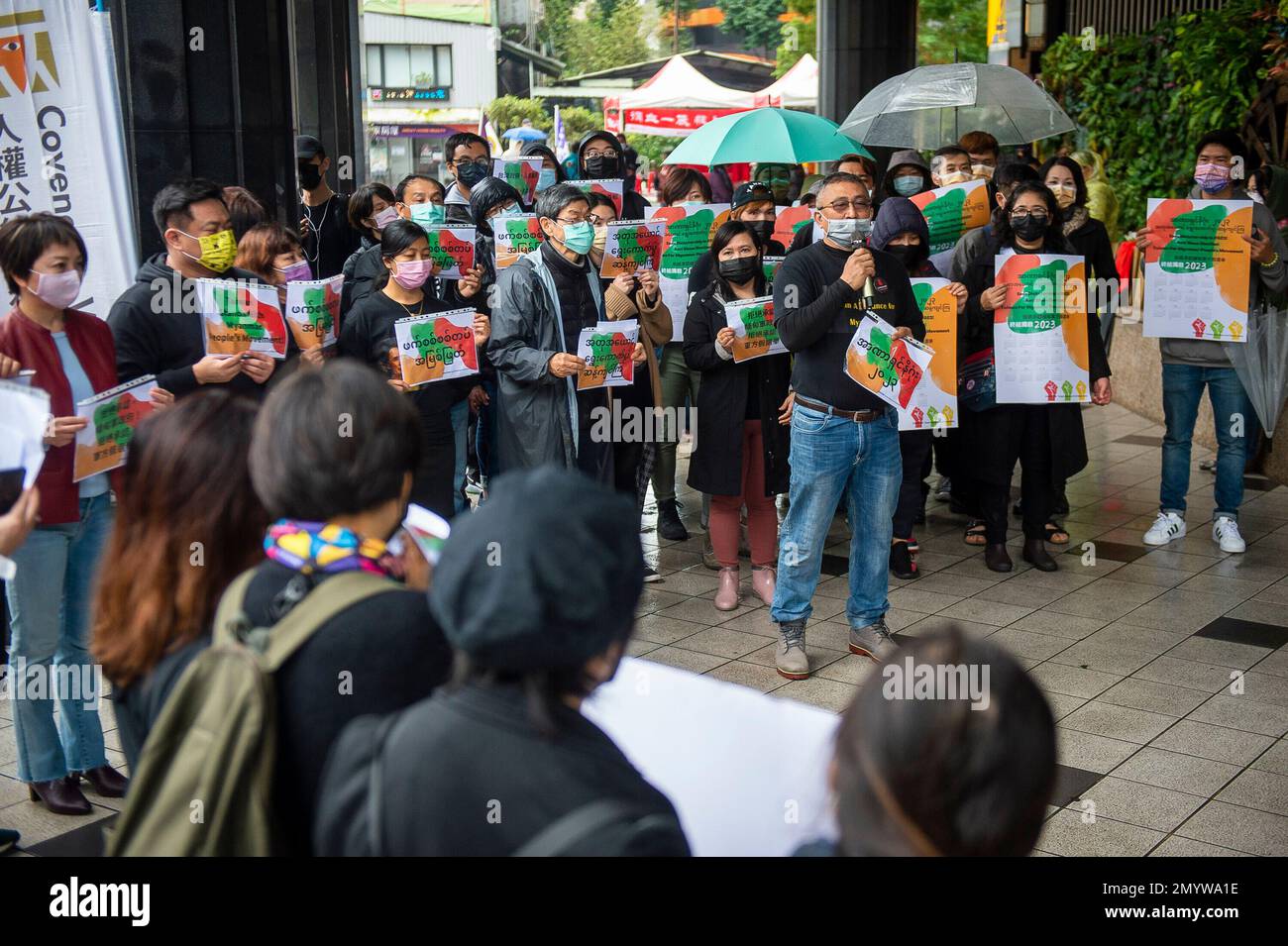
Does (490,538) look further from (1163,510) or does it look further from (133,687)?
(1163,510)

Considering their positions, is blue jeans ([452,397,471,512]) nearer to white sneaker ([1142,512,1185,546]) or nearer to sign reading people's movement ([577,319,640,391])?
sign reading people's movement ([577,319,640,391])

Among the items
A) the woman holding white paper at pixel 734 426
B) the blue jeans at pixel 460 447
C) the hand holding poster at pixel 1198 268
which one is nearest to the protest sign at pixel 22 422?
the blue jeans at pixel 460 447

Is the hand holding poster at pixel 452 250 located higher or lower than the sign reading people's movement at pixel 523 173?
lower

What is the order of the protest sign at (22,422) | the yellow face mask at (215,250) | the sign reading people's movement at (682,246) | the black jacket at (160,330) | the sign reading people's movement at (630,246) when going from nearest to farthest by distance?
the protest sign at (22,422) → the black jacket at (160,330) → the yellow face mask at (215,250) → the sign reading people's movement at (630,246) → the sign reading people's movement at (682,246)

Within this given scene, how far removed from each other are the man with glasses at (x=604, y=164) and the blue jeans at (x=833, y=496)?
3.33 metres

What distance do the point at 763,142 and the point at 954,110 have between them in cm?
126

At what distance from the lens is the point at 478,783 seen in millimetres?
1739

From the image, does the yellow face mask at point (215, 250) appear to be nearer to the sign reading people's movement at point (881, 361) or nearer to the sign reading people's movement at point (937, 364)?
the sign reading people's movement at point (881, 361)

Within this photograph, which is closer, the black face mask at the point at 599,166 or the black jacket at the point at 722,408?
the black jacket at the point at 722,408

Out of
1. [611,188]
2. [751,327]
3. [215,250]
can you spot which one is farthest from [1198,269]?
[215,250]

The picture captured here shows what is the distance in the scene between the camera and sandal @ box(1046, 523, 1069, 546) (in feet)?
25.8

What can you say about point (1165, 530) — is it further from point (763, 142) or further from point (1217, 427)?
point (763, 142)

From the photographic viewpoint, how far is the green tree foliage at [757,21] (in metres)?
48.0
